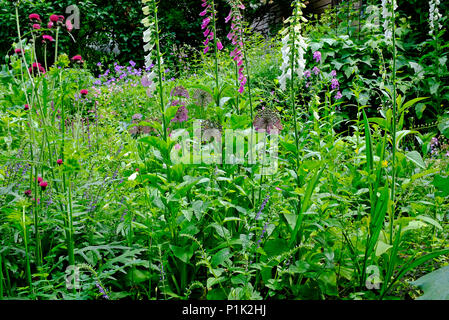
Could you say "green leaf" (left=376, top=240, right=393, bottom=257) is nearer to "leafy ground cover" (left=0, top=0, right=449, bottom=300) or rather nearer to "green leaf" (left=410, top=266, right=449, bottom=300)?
"leafy ground cover" (left=0, top=0, right=449, bottom=300)

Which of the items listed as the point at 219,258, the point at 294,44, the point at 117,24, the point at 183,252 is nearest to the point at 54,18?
the point at 294,44

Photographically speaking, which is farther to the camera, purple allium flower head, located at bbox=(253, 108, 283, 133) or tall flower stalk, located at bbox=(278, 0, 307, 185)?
purple allium flower head, located at bbox=(253, 108, 283, 133)

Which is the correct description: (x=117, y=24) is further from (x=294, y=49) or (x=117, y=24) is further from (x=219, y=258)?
(x=219, y=258)

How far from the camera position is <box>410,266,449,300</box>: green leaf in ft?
3.63

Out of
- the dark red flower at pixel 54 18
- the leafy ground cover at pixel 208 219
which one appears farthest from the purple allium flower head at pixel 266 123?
the dark red flower at pixel 54 18

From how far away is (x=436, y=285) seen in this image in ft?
3.73

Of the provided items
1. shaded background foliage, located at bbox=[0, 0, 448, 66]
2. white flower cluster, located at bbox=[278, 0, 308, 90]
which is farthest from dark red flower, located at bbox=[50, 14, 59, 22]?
shaded background foliage, located at bbox=[0, 0, 448, 66]

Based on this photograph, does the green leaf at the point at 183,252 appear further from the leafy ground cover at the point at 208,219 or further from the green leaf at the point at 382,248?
the green leaf at the point at 382,248

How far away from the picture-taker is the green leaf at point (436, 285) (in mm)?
1106

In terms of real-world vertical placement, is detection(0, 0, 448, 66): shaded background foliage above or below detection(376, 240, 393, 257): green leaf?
above

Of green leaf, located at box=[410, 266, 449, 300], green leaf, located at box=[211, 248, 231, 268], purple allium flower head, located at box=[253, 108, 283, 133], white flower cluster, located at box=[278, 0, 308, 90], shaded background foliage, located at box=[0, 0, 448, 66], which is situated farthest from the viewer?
shaded background foliage, located at box=[0, 0, 448, 66]

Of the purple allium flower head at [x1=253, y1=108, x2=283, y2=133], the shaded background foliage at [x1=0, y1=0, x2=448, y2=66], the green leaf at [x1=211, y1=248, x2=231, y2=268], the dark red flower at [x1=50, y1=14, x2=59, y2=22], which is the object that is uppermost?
the shaded background foliage at [x1=0, y1=0, x2=448, y2=66]
